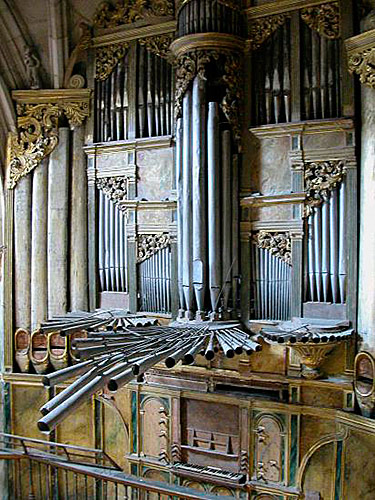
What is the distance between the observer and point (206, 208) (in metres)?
7.14

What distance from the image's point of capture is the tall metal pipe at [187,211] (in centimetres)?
717

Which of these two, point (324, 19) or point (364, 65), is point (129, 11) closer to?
point (324, 19)

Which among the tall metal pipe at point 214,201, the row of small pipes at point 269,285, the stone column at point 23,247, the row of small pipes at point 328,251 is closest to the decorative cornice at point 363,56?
the row of small pipes at point 328,251

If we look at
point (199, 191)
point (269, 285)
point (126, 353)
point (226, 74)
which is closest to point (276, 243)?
point (269, 285)

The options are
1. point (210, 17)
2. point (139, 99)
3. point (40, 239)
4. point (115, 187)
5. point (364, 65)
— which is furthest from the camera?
point (40, 239)

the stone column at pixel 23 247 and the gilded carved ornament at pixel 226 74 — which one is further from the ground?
the gilded carved ornament at pixel 226 74

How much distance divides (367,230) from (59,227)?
4.25 metres

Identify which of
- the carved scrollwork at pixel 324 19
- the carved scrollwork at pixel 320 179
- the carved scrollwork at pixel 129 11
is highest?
the carved scrollwork at pixel 129 11

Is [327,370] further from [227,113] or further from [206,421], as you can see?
[227,113]

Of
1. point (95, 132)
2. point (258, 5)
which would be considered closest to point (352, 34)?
point (258, 5)

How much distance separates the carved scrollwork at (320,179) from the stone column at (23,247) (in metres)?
4.02

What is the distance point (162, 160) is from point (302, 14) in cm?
247

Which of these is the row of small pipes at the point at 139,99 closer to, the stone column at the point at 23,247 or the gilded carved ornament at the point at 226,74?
the gilded carved ornament at the point at 226,74

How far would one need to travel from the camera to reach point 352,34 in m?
6.62
